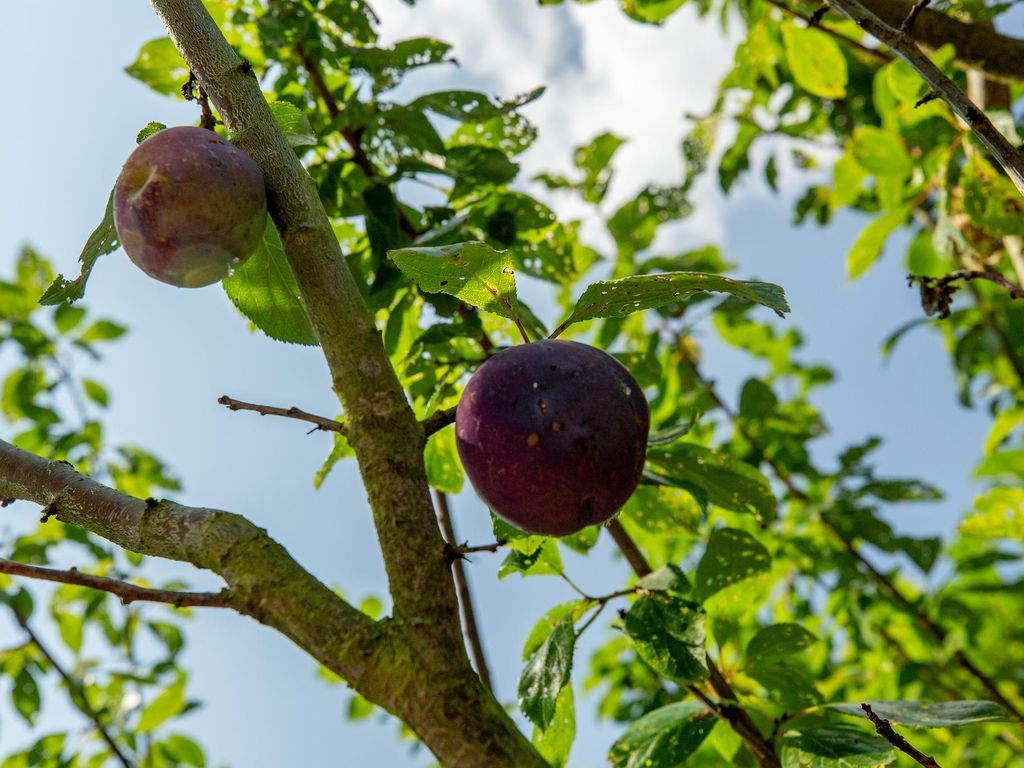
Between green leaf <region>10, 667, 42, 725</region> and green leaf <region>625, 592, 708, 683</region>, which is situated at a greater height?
green leaf <region>10, 667, 42, 725</region>

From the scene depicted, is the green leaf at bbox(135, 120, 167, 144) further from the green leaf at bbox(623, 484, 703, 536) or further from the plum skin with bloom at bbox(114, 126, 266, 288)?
the green leaf at bbox(623, 484, 703, 536)

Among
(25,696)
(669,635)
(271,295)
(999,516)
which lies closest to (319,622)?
(271,295)

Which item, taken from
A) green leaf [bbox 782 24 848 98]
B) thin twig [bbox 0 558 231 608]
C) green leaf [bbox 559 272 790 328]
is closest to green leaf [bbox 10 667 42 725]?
thin twig [bbox 0 558 231 608]

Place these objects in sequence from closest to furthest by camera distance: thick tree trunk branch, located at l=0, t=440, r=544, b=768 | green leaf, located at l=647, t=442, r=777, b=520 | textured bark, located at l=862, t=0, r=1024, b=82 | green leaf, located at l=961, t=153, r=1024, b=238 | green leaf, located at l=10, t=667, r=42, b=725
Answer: thick tree trunk branch, located at l=0, t=440, r=544, b=768
green leaf, located at l=647, t=442, r=777, b=520
green leaf, located at l=961, t=153, r=1024, b=238
textured bark, located at l=862, t=0, r=1024, b=82
green leaf, located at l=10, t=667, r=42, b=725

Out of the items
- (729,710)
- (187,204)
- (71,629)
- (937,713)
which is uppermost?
(71,629)

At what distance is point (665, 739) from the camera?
1445 mm

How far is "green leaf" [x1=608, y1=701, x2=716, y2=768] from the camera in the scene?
1.42 metres

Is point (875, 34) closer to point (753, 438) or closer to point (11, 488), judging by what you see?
point (11, 488)

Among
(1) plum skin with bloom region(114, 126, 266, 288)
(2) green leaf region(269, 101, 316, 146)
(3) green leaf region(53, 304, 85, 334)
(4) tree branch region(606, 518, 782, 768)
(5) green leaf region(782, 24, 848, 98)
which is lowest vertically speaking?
(4) tree branch region(606, 518, 782, 768)

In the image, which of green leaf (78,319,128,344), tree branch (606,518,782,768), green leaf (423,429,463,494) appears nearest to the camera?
tree branch (606,518,782,768)

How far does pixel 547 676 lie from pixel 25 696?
8.08ft

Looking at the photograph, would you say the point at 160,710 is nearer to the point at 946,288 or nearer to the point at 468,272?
the point at 468,272

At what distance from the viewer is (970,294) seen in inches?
133

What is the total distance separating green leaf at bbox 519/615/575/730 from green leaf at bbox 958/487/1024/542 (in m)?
1.00
